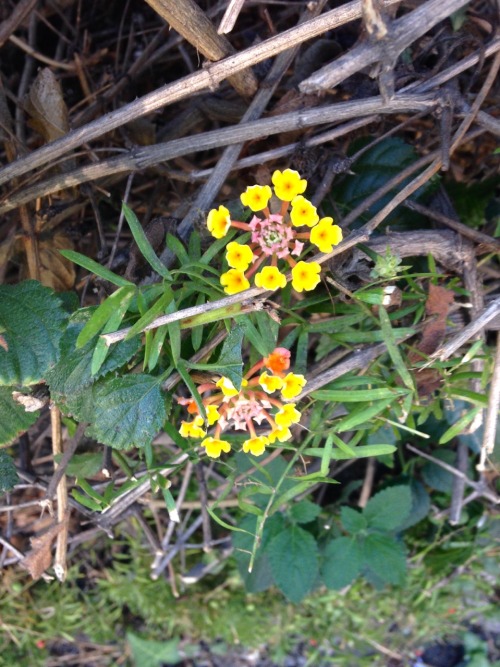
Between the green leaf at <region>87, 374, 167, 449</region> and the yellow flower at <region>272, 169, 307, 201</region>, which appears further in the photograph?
the green leaf at <region>87, 374, 167, 449</region>

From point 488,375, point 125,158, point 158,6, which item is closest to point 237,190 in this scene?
point 125,158

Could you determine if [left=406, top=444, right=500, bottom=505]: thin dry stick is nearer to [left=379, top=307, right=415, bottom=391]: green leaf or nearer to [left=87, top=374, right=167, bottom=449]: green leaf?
[left=379, top=307, right=415, bottom=391]: green leaf

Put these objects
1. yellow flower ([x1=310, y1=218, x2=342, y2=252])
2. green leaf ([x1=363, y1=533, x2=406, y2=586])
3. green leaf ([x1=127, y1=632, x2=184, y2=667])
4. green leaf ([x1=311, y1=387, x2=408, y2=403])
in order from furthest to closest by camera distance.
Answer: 1. green leaf ([x1=127, y1=632, x2=184, y2=667])
2. green leaf ([x1=363, y1=533, x2=406, y2=586])
3. green leaf ([x1=311, y1=387, x2=408, y2=403])
4. yellow flower ([x1=310, y1=218, x2=342, y2=252])

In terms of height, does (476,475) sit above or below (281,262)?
below

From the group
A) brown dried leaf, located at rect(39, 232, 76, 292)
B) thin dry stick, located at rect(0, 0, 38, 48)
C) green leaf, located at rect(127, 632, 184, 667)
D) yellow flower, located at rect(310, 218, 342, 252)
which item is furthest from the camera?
green leaf, located at rect(127, 632, 184, 667)

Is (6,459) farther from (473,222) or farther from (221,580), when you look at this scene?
(473,222)

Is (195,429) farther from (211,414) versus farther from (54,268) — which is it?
(54,268)

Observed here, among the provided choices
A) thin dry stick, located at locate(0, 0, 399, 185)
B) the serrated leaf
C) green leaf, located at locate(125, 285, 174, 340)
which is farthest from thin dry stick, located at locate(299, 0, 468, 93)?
the serrated leaf
